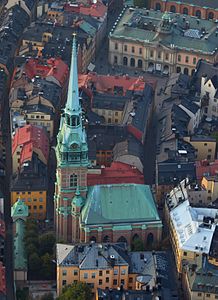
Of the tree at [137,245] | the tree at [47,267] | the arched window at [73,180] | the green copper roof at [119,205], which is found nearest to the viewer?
the tree at [47,267]

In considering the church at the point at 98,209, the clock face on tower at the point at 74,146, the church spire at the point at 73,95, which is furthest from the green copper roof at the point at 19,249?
the church spire at the point at 73,95

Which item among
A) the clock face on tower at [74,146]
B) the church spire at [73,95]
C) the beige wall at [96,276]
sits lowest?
the beige wall at [96,276]

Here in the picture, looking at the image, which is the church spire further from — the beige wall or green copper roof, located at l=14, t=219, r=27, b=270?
the beige wall

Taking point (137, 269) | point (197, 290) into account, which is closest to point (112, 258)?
point (137, 269)

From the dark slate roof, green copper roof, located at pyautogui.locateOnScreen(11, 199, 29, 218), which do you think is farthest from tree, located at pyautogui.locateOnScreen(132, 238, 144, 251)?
green copper roof, located at pyautogui.locateOnScreen(11, 199, 29, 218)

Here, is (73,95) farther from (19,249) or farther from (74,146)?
(19,249)

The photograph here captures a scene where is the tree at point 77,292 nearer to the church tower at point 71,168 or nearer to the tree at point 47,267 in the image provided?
the tree at point 47,267
